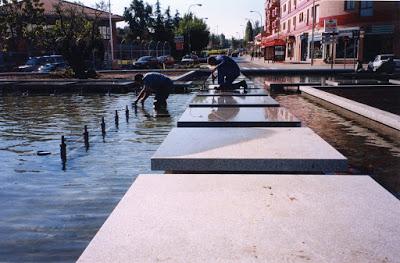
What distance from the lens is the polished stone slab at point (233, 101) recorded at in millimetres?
11242

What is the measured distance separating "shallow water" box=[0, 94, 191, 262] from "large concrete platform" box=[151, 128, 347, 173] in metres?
0.82

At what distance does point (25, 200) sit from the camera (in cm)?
562

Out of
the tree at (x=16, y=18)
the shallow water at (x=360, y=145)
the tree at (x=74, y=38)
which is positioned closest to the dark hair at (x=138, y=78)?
the shallow water at (x=360, y=145)

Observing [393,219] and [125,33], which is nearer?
[393,219]

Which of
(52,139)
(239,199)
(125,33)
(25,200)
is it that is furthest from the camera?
(125,33)

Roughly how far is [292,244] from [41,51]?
165 ft

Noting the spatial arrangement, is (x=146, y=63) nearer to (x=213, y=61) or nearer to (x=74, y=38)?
(x=74, y=38)

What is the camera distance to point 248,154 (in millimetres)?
5789

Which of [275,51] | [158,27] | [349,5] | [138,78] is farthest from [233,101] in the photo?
[158,27]

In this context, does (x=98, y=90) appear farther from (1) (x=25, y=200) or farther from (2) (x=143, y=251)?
(2) (x=143, y=251)

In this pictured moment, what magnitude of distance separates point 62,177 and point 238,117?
158 inches

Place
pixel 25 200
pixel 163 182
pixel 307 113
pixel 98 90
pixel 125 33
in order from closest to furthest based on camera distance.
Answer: pixel 163 182 < pixel 25 200 < pixel 307 113 < pixel 98 90 < pixel 125 33

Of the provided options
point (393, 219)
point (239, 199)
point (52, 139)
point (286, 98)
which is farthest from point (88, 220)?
point (286, 98)

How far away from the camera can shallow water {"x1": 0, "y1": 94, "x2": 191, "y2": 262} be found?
174 inches
